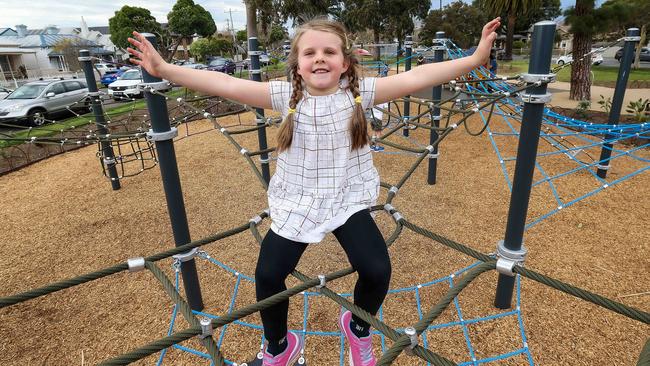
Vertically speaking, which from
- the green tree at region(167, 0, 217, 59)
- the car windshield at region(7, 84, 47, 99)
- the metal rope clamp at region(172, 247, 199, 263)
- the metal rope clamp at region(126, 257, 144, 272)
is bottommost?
the metal rope clamp at region(172, 247, 199, 263)

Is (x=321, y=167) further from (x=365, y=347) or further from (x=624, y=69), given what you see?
(x=624, y=69)

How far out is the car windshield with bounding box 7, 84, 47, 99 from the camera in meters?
9.13

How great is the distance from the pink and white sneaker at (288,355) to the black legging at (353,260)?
196 millimetres

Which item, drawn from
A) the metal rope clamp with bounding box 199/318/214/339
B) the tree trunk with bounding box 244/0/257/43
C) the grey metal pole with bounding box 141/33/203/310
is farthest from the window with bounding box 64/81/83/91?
the metal rope clamp with bounding box 199/318/214/339

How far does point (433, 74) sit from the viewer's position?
1.49 metres

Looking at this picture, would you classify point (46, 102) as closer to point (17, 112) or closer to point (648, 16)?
point (17, 112)

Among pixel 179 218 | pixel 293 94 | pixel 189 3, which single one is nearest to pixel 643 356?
pixel 293 94

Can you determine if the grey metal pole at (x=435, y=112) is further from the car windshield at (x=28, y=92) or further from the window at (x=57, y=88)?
the window at (x=57, y=88)

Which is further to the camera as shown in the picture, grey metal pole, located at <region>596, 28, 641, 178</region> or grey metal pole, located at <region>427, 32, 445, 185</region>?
grey metal pole, located at <region>427, 32, 445, 185</region>

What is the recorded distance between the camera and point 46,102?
909 cm

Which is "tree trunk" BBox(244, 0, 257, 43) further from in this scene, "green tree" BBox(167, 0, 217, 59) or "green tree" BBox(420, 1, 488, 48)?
"green tree" BBox(420, 1, 488, 48)

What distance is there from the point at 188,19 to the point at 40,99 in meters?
21.4

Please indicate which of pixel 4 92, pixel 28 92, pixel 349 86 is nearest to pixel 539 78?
pixel 349 86

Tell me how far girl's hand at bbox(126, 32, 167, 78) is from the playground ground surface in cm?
157
